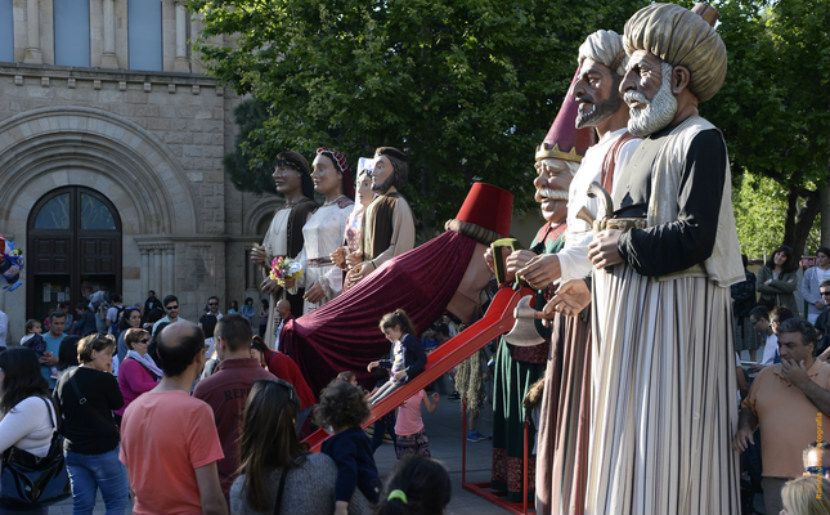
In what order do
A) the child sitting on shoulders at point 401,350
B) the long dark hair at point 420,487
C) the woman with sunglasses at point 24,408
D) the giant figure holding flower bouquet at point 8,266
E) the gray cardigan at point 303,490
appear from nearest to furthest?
1. the long dark hair at point 420,487
2. the gray cardigan at point 303,490
3. the woman with sunglasses at point 24,408
4. the child sitting on shoulders at point 401,350
5. the giant figure holding flower bouquet at point 8,266

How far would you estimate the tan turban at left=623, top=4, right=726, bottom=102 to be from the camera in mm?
3693

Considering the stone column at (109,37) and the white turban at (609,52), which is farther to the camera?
the stone column at (109,37)

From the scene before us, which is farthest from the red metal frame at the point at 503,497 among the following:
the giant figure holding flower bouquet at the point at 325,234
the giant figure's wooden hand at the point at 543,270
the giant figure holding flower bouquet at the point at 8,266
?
the giant figure holding flower bouquet at the point at 8,266

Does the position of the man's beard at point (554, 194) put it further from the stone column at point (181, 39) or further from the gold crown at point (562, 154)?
the stone column at point (181, 39)

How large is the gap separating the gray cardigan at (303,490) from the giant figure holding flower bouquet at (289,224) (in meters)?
4.87

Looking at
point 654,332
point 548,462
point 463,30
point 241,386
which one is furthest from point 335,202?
point 463,30

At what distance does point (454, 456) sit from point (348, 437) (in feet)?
20.0

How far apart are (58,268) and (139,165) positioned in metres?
3.44

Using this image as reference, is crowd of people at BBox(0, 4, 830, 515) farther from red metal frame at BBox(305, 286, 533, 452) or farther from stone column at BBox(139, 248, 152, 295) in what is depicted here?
stone column at BBox(139, 248, 152, 295)

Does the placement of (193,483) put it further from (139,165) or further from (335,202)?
(139,165)

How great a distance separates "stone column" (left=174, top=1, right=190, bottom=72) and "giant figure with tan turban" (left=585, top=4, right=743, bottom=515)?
2318 cm

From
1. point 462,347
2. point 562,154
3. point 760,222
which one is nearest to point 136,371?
point 462,347

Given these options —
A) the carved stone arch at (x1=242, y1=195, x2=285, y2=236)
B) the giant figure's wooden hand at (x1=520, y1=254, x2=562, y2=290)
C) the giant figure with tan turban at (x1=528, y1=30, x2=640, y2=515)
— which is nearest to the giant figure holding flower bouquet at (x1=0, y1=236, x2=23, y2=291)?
the giant figure with tan turban at (x1=528, y1=30, x2=640, y2=515)

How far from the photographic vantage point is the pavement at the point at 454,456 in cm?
755
